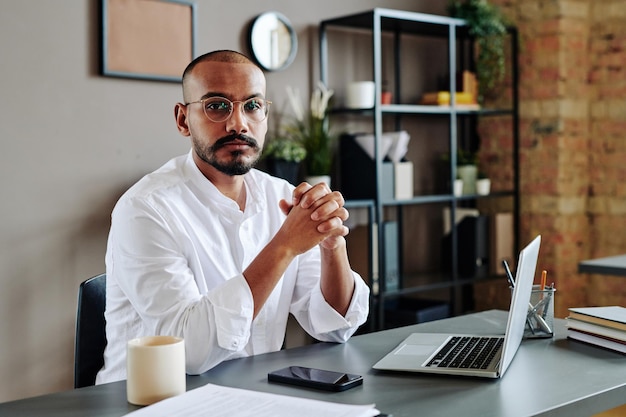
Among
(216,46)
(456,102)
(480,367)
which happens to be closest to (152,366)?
(480,367)

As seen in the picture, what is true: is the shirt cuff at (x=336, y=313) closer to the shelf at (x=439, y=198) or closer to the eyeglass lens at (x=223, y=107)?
the eyeglass lens at (x=223, y=107)

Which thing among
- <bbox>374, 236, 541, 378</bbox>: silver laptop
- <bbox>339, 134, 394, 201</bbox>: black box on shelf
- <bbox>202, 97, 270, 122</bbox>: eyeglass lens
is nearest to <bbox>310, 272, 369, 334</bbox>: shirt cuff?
<bbox>374, 236, 541, 378</bbox>: silver laptop

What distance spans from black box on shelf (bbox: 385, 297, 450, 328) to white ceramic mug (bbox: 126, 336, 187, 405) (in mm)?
2547

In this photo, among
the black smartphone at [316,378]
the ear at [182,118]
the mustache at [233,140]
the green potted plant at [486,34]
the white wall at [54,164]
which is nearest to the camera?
the black smartphone at [316,378]

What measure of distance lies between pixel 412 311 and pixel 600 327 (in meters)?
2.16

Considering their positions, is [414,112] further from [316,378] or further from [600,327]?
[316,378]

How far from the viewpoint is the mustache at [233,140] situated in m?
1.92

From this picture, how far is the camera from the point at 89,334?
1863 millimetres

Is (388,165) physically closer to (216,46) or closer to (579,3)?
(216,46)

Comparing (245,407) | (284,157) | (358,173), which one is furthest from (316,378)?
(358,173)

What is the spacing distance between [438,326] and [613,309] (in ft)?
1.31

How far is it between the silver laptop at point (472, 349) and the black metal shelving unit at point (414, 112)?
1.96 m

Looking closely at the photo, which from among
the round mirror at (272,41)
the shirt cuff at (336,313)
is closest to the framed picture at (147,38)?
the round mirror at (272,41)

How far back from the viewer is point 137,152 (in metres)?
Answer: 3.16
